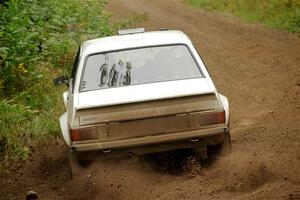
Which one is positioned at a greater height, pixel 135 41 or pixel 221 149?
pixel 135 41

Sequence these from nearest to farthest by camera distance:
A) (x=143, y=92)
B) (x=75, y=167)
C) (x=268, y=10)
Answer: (x=143, y=92), (x=75, y=167), (x=268, y=10)

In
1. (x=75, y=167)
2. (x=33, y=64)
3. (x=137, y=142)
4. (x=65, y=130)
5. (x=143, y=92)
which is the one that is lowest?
(x=33, y=64)

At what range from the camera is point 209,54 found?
1518cm

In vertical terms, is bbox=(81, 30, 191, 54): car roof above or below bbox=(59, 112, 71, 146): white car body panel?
above

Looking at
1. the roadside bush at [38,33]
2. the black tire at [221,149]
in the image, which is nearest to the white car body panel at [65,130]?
the black tire at [221,149]

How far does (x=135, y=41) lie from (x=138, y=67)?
543 millimetres

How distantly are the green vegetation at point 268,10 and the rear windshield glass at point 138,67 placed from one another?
35.2 ft

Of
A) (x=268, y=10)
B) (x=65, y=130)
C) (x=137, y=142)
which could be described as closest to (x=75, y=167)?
(x=65, y=130)

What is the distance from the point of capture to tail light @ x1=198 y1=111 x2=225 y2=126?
19.1ft

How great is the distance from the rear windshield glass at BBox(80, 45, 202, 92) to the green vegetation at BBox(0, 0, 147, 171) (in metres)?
1.68

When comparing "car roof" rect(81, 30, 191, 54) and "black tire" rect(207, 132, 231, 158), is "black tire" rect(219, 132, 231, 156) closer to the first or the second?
Result: "black tire" rect(207, 132, 231, 158)

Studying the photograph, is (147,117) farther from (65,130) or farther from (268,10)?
(268,10)

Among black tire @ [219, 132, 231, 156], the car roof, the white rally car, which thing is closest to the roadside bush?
the car roof

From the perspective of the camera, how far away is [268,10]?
19.3 metres
